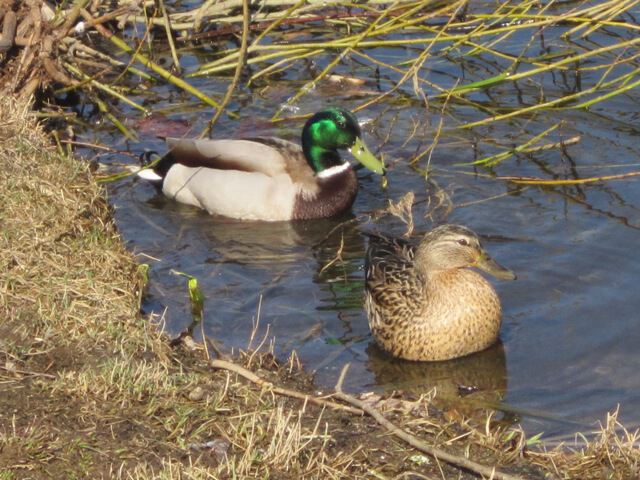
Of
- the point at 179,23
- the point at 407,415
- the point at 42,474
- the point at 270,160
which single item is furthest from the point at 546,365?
the point at 179,23

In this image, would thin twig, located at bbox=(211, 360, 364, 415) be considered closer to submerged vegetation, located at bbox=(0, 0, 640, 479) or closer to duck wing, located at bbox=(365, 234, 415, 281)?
submerged vegetation, located at bbox=(0, 0, 640, 479)

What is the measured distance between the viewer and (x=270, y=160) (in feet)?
27.2

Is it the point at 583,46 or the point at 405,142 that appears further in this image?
the point at 583,46

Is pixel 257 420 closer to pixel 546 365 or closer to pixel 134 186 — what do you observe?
pixel 546 365

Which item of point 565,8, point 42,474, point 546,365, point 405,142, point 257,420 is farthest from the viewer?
point 565,8

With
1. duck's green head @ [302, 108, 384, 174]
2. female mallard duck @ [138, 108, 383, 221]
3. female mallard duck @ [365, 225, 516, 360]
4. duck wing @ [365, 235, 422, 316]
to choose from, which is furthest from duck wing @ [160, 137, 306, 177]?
female mallard duck @ [365, 225, 516, 360]

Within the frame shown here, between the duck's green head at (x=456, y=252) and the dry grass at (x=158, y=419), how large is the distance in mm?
1240

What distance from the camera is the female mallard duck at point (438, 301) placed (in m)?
5.88

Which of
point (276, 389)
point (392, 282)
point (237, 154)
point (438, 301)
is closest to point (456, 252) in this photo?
point (438, 301)

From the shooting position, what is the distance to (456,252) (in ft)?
19.7

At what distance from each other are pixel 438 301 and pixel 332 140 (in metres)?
2.56

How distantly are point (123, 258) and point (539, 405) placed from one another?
2.04m

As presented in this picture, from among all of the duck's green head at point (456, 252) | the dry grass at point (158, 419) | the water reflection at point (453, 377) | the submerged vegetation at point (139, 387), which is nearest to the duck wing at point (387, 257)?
the duck's green head at point (456, 252)

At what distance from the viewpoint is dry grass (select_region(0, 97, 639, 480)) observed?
3.71 meters
